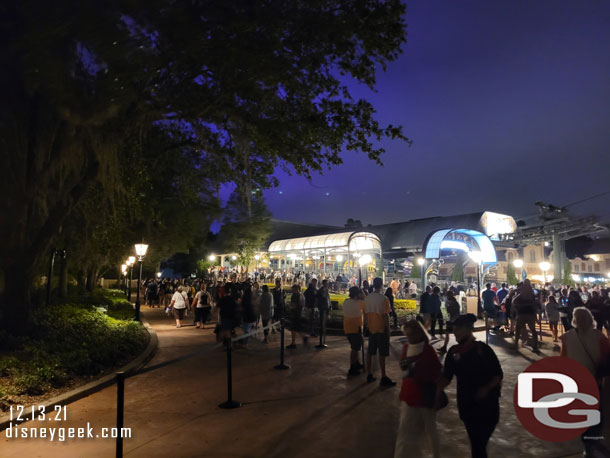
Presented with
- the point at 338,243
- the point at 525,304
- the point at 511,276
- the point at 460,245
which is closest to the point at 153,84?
the point at 525,304

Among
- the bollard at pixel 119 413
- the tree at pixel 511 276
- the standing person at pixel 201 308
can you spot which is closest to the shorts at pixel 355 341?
the bollard at pixel 119 413

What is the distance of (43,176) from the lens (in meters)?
9.32

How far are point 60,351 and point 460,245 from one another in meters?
17.5

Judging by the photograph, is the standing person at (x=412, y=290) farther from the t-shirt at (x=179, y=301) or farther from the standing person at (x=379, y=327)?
the standing person at (x=379, y=327)

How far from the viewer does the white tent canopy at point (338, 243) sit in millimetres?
27938

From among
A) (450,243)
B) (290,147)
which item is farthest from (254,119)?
(450,243)

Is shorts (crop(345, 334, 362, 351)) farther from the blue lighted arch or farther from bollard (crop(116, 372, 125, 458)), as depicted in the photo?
the blue lighted arch

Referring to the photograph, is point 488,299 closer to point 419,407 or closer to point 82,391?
point 419,407

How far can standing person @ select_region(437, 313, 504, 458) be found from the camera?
354cm

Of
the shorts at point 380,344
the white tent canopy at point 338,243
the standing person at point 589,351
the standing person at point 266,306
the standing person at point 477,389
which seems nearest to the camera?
the standing person at point 477,389

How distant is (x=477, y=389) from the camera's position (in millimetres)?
3562

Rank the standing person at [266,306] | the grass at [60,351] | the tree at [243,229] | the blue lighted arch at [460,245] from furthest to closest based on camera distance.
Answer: the tree at [243,229]
the blue lighted arch at [460,245]
the standing person at [266,306]
the grass at [60,351]

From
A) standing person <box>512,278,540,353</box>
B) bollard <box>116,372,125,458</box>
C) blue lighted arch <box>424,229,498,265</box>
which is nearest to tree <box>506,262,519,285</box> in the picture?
blue lighted arch <box>424,229,498,265</box>

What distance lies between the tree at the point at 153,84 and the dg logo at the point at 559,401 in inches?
235
